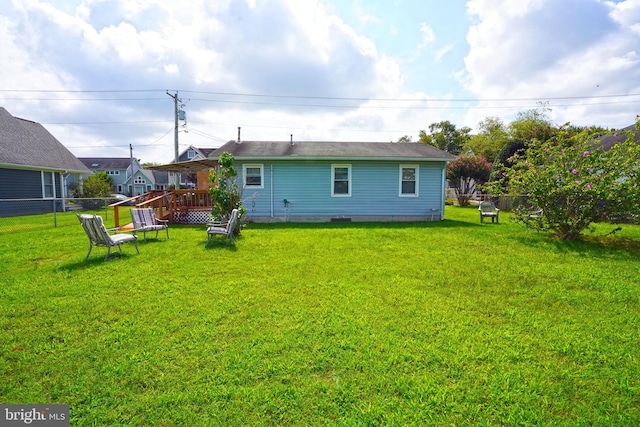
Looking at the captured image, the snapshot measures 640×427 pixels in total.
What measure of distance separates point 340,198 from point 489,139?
28899mm

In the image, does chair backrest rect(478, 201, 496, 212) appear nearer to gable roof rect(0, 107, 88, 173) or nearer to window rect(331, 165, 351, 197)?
window rect(331, 165, 351, 197)

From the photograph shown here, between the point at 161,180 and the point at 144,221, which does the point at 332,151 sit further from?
the point at 161,180

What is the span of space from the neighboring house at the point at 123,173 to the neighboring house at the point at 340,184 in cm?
3846

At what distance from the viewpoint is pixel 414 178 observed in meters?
12.4

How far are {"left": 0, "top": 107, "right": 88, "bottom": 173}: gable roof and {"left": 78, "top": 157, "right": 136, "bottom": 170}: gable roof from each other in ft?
94.0

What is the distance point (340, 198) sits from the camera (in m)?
12.2

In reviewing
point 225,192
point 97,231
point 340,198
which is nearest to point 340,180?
point 340,198

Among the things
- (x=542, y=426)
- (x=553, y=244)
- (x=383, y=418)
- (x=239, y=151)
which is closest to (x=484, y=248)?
(x=553, y=244)

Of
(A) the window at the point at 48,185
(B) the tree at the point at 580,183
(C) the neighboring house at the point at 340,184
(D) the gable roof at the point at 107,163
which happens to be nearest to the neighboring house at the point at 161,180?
(D) the gable roof at the point at 107,163

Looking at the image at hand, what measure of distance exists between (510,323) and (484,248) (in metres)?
4.32

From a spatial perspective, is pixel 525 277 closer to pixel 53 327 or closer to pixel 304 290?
pixel 304 290

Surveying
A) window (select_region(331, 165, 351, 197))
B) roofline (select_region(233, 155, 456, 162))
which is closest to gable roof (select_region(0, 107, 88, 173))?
roofline (select_region(233, 155, 456, 162))

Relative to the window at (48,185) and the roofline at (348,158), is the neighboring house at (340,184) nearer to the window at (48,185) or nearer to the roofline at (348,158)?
the roofline at (348,158)

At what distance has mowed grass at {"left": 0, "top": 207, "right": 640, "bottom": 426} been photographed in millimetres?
2078
